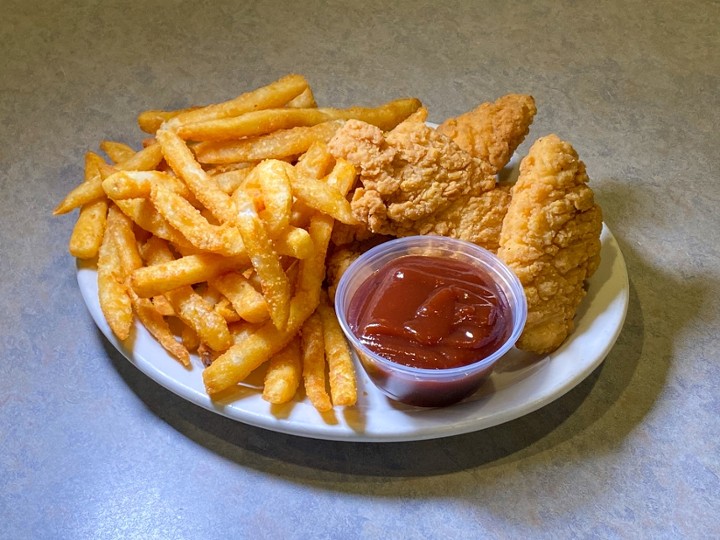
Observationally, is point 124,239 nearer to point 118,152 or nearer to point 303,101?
point 118,152

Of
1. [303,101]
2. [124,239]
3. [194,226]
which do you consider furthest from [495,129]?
[124,239]

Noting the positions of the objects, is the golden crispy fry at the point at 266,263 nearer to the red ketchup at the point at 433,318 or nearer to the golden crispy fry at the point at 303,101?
the red ketchup at the point at 433,318

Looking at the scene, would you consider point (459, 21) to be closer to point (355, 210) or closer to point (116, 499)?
point (355, 210)

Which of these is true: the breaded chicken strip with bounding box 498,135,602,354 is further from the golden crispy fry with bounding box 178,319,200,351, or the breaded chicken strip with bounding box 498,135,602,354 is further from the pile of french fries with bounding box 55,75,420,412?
the golden crispy fry with bounding box 178,319,200,351

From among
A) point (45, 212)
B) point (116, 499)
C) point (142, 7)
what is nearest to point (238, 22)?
point (142, 7)

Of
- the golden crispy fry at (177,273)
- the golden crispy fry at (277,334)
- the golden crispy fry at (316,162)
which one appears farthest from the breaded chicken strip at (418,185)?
the golden crispy fry at (177,273)
